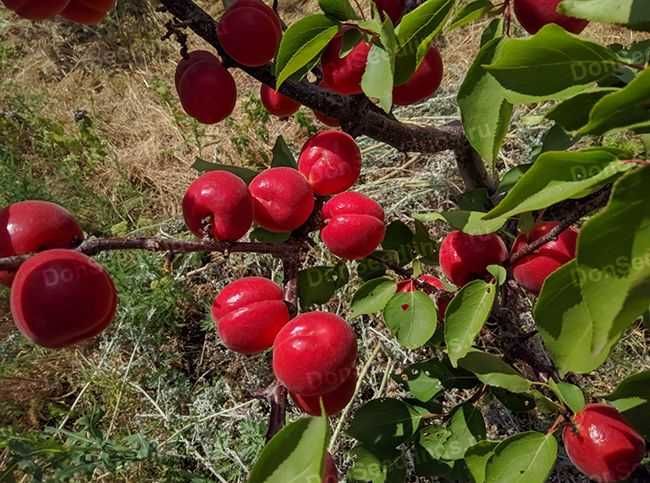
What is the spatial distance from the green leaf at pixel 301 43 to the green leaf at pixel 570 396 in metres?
0.55

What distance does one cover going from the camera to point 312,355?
72cm

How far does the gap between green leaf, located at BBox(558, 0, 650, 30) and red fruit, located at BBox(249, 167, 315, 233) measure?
427 millimetres

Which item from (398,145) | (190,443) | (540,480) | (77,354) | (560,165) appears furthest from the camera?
(77,354)

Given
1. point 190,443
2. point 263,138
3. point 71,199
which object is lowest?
point 190,443

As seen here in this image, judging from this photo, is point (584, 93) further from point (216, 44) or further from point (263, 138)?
point (263, 138)

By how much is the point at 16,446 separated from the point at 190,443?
743mm

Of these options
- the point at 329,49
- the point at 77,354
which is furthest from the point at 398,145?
Result: the point at 77,354

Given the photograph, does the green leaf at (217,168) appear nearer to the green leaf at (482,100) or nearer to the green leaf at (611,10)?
the green leaf at (482,100)

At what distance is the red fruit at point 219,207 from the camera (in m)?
0.76

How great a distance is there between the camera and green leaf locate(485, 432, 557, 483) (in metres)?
0.77

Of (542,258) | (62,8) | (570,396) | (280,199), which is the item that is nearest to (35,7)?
(62,8)

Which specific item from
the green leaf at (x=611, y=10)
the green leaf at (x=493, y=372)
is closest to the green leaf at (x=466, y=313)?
the green leaf at (x=493, y=372)

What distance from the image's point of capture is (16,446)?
1.12m

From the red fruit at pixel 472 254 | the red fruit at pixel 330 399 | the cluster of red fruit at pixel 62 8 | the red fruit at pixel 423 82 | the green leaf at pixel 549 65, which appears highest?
the cluster of red fruit at pixel 62 8
